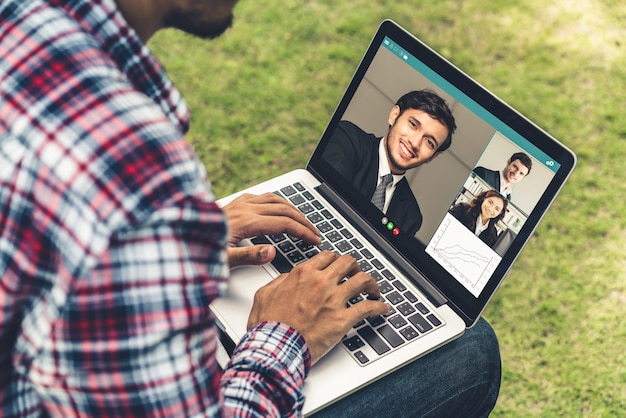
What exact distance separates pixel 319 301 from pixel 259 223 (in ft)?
0.89

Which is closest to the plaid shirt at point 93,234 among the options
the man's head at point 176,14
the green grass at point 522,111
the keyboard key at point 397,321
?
the man's head at point 176,14

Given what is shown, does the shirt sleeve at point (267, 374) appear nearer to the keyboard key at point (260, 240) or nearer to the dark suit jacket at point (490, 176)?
the keyboard key at point (260, 240)

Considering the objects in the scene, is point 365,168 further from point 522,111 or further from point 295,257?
point 522,111

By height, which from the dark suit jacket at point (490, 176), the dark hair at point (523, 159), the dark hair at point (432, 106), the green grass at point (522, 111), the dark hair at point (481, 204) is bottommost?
→ the green grass at point (522, 111)

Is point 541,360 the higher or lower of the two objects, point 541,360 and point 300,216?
the lower

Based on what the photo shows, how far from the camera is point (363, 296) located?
145 centimetres

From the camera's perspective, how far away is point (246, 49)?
296 cm

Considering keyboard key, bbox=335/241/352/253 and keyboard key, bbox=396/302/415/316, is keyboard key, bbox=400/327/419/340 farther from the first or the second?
keyboard key, bbox=335/241/352/253

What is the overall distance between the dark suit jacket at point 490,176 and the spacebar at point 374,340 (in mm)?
397

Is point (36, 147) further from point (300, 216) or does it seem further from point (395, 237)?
point (395, 237)

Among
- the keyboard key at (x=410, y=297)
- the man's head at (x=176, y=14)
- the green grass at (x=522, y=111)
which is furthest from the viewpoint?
the green grass at (x=522, y=111)

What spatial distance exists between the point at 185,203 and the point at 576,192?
217 cm

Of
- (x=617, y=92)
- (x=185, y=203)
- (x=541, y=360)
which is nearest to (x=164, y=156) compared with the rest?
(x=185, y=203)

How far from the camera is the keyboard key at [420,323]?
1.40 m
